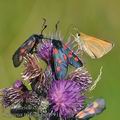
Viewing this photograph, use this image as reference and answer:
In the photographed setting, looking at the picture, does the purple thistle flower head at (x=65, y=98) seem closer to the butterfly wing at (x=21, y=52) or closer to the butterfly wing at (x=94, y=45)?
the butterfly wing at (x=21, y=52)

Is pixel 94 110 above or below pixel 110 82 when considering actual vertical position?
below

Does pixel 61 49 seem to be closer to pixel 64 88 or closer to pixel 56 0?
pixel 64 88

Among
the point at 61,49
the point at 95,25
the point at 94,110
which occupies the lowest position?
the point at 94,110

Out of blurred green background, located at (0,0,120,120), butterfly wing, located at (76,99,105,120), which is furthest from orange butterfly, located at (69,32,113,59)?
blurred green background, located at (0,0,120,120)

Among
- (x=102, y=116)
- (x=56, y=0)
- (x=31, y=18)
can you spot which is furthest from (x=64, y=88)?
(x=56, y=0)

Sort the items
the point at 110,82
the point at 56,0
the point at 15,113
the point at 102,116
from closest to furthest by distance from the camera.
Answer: the point at 15,113
the point at 102,116
the point at 110,82
the point at 56,0

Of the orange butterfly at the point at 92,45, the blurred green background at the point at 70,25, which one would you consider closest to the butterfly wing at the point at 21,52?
the orange butterfly at the point at 92,45

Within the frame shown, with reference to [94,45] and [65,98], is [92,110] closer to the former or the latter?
[65,98]
